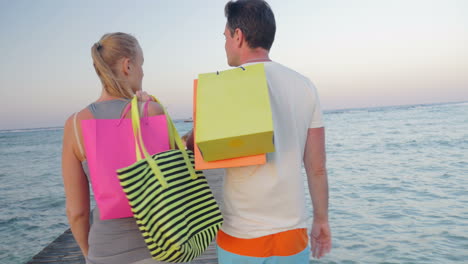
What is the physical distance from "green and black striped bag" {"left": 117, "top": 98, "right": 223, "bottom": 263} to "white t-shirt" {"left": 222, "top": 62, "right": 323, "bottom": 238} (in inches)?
3.9

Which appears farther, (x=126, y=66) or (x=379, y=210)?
(x=379, y=210)

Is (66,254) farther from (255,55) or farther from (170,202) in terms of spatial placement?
(255,55)

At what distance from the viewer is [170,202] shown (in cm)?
132

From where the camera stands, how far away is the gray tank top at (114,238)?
147cm

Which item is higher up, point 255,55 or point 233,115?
point 255,55

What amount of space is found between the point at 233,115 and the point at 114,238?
2.36ft

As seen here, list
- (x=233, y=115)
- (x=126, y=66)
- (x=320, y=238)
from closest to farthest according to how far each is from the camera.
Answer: (x=233, y=115)
(x=126, y=66)
(x=320, y=238)

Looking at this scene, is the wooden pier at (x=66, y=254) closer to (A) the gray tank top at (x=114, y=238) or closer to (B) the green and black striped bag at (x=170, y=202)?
(A) the gray tank top at (x=114, y=238)

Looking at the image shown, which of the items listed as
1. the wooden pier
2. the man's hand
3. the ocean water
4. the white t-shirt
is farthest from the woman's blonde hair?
the ocean water

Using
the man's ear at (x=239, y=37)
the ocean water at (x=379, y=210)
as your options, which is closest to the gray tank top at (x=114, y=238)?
the man's ear at (x=239, y=37)

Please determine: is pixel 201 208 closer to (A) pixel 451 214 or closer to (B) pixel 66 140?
(B) pixel 66 140

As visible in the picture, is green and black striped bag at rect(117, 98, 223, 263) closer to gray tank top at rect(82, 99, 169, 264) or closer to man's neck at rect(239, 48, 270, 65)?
gray tank top at rect(82, 99, 169, 264)

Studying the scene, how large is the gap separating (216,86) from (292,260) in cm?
75

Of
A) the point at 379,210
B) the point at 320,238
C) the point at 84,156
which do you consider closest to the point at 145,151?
the point at 84,156
